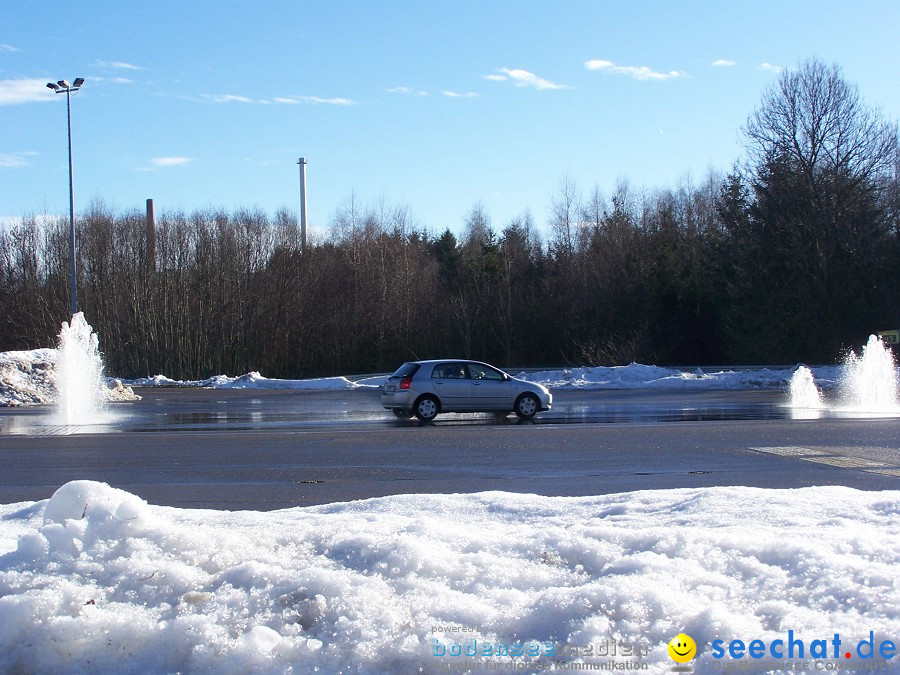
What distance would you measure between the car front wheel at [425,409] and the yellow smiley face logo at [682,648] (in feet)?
52.6

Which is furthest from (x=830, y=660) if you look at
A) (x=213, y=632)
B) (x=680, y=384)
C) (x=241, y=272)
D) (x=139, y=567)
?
(x=241, y=272)

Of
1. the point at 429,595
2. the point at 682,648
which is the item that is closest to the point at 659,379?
the point at 429,595

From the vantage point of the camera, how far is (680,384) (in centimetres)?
3033

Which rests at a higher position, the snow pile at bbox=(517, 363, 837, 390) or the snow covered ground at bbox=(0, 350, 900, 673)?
the snow pile at bbox=(517, 363, 837, 390)

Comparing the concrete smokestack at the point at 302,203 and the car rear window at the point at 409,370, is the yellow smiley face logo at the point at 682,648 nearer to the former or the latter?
the car rear window at the point at 409,370

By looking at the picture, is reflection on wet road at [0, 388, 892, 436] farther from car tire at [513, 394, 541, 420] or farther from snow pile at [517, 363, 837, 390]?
snow pile at [517, 363, 837, 390]

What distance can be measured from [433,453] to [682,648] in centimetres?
1029

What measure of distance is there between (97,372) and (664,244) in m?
38.7

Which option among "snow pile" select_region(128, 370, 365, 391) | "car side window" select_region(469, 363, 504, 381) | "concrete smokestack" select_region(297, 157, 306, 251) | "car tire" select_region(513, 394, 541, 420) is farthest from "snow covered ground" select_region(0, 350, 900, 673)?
"concrete smokestack" select_region(297, 157, 306, 251)

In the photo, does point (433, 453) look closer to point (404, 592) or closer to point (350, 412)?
point (350, 412)

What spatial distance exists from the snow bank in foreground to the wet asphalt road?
15.1 feet

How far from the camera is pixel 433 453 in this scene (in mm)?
14031

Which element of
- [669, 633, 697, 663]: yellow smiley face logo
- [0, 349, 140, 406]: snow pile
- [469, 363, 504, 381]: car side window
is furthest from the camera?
[0, 349, 140, 406]: snow pile

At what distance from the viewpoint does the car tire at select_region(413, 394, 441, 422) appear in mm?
19859
